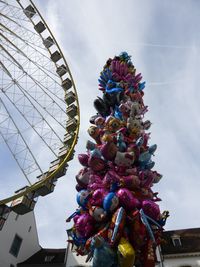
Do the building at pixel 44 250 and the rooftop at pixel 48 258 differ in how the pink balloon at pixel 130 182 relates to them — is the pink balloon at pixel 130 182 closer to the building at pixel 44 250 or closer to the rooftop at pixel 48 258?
the building at pixel 44 250

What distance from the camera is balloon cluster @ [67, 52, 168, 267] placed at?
7866mm

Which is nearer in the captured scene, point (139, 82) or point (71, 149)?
point (139, 82)

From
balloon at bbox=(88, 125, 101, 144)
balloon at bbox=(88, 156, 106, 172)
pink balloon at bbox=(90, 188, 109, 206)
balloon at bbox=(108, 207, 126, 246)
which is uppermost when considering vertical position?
balloon at bbox=(88, 125, 101, 144)

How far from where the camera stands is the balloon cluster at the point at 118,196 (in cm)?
787

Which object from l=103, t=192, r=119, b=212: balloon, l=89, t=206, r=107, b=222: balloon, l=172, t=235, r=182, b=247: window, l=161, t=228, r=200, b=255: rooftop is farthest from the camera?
l=172, t=235, r=182, b=247: window

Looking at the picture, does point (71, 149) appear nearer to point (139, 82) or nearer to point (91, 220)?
point (139, 82)

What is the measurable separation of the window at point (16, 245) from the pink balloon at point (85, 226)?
1865 centimetres

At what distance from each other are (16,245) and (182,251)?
13.1m

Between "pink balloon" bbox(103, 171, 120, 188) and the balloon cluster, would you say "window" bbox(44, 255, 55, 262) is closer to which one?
the balloon cluster

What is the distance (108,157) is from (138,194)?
1508mm

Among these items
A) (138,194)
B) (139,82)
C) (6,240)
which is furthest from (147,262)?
(6,240)

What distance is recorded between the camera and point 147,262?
315 inches

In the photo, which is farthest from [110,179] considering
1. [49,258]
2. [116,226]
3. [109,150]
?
[49,258]

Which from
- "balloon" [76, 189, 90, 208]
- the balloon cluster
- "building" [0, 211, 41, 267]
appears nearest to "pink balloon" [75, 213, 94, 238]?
the balloon cluster
